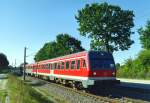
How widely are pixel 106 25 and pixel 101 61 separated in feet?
138

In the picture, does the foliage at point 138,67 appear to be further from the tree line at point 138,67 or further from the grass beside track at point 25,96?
the grass beside track at point 25,96

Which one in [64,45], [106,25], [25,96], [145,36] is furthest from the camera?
[64,45]

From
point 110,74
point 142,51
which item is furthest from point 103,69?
point 142,51

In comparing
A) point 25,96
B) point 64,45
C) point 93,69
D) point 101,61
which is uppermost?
A: point 64,45

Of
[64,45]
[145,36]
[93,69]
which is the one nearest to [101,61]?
[93,69]

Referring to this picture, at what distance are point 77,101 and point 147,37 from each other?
5953 cm

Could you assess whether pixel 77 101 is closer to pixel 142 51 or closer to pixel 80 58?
pixel 80 58

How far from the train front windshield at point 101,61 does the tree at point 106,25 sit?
39689mm

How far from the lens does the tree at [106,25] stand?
224ft

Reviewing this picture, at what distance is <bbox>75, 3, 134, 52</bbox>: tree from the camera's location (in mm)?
68312

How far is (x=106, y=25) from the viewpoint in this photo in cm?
6862

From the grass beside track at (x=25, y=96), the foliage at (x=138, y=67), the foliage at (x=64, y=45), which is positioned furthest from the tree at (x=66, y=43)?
the grass beside track at (x=25, y=96)

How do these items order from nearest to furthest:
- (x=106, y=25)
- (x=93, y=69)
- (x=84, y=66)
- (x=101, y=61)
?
(x=93, y=69)
(x=101, y=61)
(x=84, y=66)
(x=106, y=25)

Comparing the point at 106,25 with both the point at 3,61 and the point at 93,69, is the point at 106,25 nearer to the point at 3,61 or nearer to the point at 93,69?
the point at 93,69
